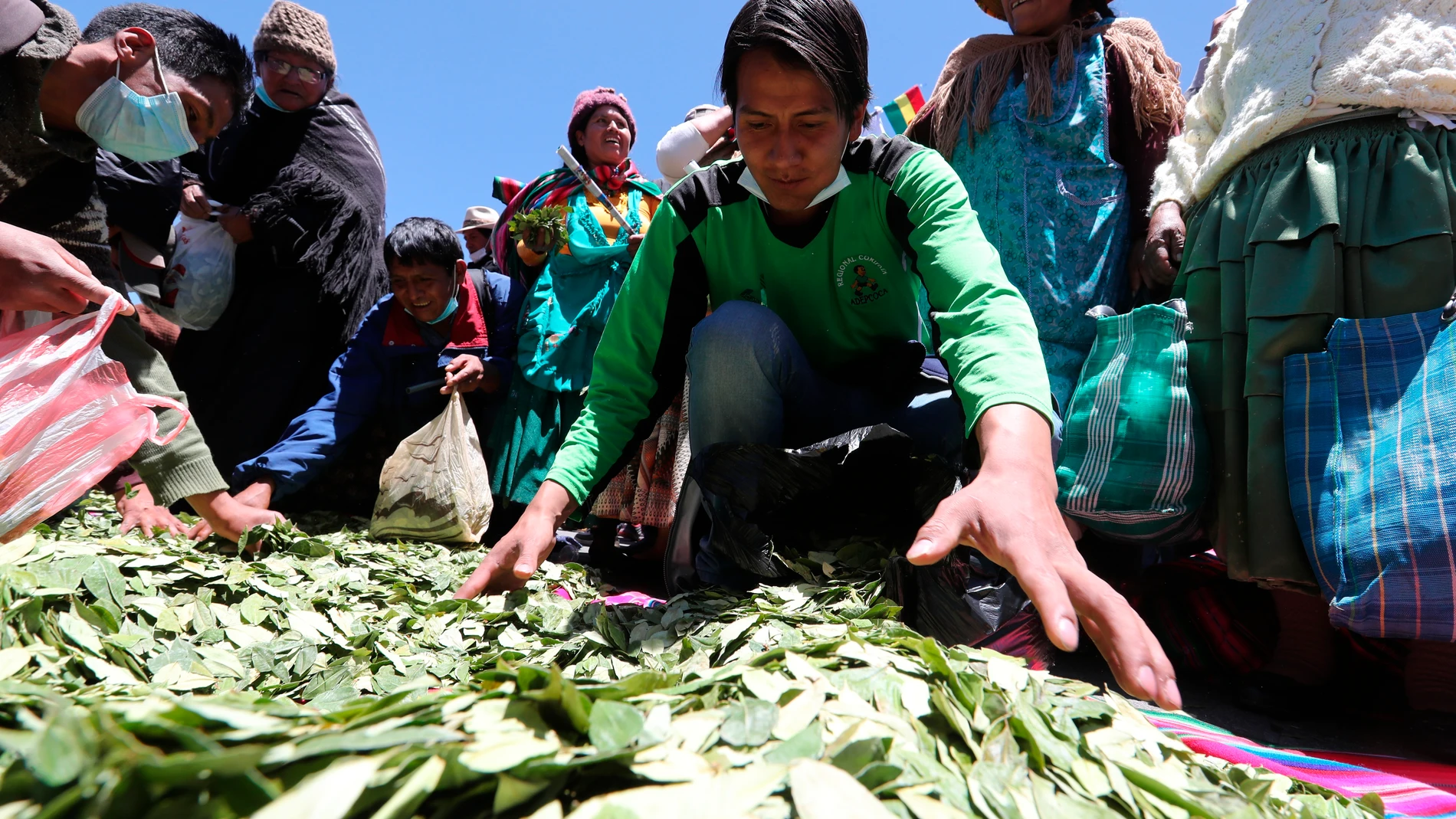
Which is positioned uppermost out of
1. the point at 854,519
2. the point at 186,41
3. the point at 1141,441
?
the point at 186,41

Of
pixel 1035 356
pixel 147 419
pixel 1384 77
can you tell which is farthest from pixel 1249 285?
pixel 147 419

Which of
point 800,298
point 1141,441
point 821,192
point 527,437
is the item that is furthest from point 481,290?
point 1141,441

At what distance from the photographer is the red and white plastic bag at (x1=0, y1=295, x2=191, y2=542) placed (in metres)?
Result: 1.62

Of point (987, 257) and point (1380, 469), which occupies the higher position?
point (987, 257)

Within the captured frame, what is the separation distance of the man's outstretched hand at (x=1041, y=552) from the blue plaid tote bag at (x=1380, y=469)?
2.40 ft

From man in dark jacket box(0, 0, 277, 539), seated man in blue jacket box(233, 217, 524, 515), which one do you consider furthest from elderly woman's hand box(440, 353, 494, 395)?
man in dark jacket box(0, 0, 277, 539)

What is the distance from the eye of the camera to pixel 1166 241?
84.2 inches

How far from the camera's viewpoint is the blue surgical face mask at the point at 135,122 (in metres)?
2.19

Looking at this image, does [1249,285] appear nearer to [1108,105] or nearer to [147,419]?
[1108,105]

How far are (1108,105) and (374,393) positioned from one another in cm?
279

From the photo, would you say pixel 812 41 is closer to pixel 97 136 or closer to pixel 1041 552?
pixel 1041 552

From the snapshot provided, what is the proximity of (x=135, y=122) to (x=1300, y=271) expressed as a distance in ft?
9.77

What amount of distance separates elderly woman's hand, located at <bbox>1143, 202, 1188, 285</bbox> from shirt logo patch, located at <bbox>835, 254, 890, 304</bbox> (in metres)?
0.79

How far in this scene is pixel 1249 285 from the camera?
1.84 metres
